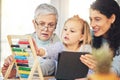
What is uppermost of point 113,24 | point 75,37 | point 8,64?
point 113,24

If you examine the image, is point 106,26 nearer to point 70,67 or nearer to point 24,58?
point 70,67

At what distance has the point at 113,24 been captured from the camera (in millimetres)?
1559

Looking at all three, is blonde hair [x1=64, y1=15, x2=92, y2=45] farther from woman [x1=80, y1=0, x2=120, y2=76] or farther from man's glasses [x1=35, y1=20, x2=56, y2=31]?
man's glasses [x1=35, y1=20, x2=56, y2=31]

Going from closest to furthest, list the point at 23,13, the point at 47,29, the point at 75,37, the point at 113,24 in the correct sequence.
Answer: the point at 113,24 → the point at 75,37 → the point at 47,29 → the point at 23,13

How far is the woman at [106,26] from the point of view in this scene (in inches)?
60.7

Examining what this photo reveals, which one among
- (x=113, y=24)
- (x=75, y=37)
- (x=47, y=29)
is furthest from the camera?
(x=47, y=29)

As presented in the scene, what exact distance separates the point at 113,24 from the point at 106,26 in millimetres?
48

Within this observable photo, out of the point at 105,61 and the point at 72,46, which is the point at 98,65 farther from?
the point at 72,46

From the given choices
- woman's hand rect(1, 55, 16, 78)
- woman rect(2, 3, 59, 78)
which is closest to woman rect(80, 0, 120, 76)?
woman rect(2, 3, 59, 78)

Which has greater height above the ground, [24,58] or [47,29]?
[47,29]

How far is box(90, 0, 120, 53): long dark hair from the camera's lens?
1.54 meters

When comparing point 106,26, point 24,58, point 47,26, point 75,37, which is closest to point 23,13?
point 47,26

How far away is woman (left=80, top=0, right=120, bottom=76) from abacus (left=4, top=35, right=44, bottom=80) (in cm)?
36

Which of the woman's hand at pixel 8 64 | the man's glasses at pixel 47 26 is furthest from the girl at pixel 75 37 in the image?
the woman's hand at pixel 8 64
